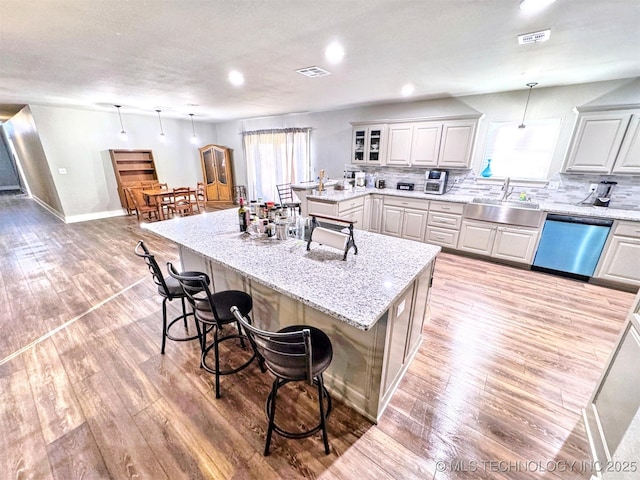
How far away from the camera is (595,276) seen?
317cm

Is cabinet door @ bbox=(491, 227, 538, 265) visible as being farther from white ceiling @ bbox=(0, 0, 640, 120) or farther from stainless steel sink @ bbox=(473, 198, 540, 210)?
white ceiling @ bbox=(0, 0, 640, 120)

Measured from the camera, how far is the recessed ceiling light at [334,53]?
2125mm

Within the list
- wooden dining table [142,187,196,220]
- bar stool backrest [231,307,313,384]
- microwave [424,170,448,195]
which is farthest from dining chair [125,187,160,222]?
bar stool backrest [231,307,313,384]

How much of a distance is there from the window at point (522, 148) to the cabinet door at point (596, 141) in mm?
382

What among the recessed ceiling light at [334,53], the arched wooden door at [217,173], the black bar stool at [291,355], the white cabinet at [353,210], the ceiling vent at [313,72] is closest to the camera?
the black bar stool at [291,355]

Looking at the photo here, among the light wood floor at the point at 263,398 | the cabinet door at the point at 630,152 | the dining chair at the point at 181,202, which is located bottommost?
the light wood floor at the point at 263,398

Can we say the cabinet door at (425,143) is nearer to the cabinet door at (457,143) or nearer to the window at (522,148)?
the cabinet door at (457,143)

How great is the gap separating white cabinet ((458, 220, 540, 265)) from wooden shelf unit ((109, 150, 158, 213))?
290 inches

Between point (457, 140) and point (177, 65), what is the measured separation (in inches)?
151

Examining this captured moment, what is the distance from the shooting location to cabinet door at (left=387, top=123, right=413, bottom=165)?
432 centimetres

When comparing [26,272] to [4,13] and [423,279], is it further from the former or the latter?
[423,279]

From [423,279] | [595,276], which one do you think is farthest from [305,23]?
[595,276]

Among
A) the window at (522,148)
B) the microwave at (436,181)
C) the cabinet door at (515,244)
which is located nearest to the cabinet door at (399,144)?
the microwave at (436,181)

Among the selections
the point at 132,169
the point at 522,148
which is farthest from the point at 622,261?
the point at 132,169
